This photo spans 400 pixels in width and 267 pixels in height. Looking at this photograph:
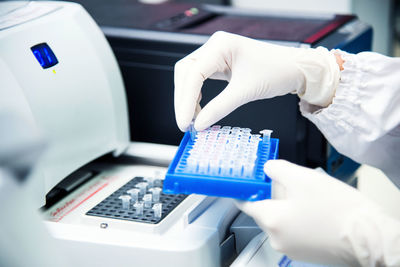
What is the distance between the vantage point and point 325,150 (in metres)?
1.04

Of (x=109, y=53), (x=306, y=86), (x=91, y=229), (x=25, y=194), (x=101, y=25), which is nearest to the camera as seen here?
(x=25, y=194)

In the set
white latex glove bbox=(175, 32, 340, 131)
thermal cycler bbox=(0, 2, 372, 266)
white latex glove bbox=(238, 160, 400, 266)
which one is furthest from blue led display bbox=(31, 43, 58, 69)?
white latex glove bbox=(238, 160, 400, 266)

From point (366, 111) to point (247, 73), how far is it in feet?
0.69

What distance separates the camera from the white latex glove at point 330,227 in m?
0.67

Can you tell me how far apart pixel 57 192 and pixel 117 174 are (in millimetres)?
128

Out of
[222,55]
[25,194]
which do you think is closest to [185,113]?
[222,55]

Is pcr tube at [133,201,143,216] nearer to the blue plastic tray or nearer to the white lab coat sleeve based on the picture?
the blue plastic tray

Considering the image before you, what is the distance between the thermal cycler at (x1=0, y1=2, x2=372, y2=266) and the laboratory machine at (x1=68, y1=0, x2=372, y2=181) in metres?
0.03

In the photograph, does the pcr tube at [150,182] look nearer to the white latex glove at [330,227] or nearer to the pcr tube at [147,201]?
the pcr tube at [147,201]

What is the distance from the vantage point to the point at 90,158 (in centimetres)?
96

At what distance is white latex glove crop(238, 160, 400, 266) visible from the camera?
67 centimetres

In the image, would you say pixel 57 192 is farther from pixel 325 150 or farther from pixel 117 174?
pixel 325 150

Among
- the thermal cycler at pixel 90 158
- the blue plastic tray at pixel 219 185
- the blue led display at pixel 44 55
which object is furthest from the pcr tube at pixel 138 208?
the blue led display at pixel 44 55

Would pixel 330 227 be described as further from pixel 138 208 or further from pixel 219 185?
pixel 138 208
